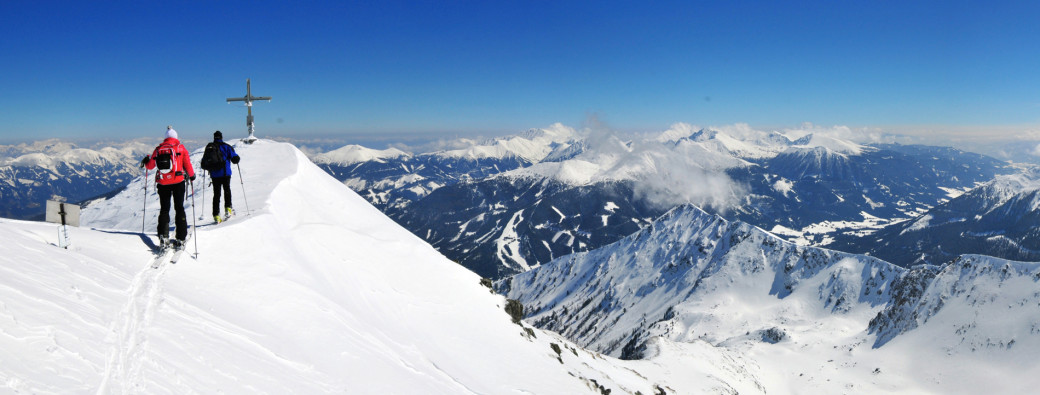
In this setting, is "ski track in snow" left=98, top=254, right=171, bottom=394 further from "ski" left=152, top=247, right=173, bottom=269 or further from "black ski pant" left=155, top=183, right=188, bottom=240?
"black ski pant" left=155, top=183, right=188, bottom=240

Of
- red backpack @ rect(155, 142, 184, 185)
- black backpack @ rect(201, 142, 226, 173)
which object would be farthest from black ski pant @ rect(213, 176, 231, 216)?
red backpack @ rect(155, 142, 184, 185)

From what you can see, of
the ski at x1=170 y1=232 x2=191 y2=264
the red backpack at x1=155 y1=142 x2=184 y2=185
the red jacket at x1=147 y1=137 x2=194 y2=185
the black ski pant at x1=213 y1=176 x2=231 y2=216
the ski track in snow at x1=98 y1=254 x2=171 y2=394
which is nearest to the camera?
the ski track in snow at x1=98 y1=254 x2=171 y2=394

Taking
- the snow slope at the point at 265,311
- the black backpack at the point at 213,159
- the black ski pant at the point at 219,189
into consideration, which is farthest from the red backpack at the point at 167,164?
the black ski pant at the point at 219,189

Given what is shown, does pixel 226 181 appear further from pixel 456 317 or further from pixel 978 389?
pixel 978 389

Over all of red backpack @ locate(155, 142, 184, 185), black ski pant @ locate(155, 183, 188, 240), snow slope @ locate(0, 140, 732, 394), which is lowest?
snow slope @ locate(0, 140, 732, 394)

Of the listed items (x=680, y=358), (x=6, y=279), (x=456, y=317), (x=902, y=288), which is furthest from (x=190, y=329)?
(x=902, y=288)

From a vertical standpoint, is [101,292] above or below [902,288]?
above

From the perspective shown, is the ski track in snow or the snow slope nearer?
the ski track in snow

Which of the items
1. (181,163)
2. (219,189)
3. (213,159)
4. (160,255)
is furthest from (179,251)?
(219,189)
